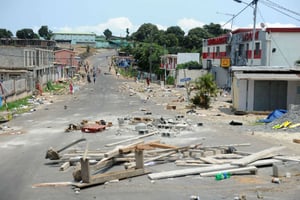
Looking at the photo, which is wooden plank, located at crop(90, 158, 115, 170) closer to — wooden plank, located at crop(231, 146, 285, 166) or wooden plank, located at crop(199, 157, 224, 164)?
wooden plank, located at crop(199, 157, 224, 164)

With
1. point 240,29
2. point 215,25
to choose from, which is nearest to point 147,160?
point 240,29

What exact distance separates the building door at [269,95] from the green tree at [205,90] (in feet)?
13.6

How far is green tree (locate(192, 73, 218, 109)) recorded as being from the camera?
33438 millimetres

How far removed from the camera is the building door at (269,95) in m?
30.2

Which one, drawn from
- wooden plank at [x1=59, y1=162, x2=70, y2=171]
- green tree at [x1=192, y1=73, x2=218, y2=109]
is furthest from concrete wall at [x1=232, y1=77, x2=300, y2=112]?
wooden plank at [x1=59, y1=162, x2=70, y2=171]

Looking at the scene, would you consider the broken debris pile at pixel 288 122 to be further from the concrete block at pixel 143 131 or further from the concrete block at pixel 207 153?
the concrete block at pixel 207 153

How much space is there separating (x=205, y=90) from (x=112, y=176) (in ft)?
73.5

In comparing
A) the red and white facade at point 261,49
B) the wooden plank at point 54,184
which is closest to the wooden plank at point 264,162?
the wooden plank at point 54,184

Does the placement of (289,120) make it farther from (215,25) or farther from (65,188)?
(215,25)

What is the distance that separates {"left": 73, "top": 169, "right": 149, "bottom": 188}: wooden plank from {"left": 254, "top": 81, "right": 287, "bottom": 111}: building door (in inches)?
744

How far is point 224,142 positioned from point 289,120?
535 cm

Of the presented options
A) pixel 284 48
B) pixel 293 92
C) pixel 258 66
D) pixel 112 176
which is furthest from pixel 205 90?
pixel 112 176

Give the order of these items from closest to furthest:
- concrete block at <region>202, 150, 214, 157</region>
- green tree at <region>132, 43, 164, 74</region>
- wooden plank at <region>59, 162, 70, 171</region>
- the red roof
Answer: wooden plank at <region>59, 162, 70, 171</region>, concrete block at <region>202, 150, 214, 157</region>, the red roof, green tree at <region>132, 43, 164, 74</region>

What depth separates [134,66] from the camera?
106 m
